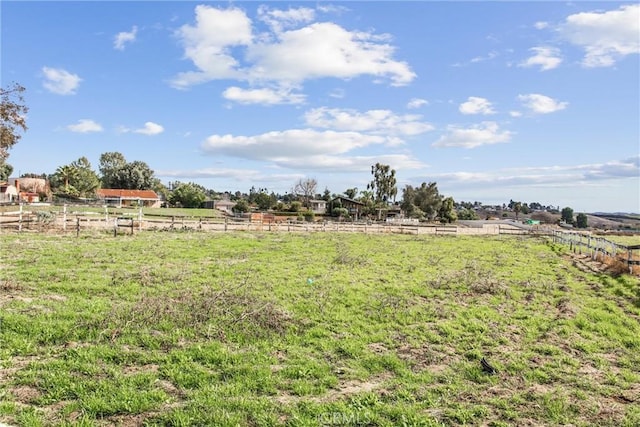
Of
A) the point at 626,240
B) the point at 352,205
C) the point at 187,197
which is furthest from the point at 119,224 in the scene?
the point at 352,205

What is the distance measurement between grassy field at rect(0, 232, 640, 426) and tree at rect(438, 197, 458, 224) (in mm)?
70110

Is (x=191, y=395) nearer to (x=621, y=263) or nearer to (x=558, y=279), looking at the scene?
Answer: (x=558, y=279)

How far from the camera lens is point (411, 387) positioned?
5.09m

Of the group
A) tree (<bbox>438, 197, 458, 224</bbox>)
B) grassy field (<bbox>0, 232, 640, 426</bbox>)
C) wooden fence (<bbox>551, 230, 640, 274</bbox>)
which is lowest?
grassy field (<bbox>0, 232, 640, 426</bbox>)

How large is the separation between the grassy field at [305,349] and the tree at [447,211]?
70.1 m

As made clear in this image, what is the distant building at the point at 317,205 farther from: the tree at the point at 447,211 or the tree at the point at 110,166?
the tree at the point at 110,166

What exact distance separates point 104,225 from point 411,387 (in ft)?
88.1

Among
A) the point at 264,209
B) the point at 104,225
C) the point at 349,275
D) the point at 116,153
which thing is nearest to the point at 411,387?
the point at 349,275

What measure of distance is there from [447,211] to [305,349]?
80.3m

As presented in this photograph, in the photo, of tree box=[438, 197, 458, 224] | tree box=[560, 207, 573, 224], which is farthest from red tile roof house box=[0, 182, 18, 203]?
tree box=[560, 207, 573, 224]

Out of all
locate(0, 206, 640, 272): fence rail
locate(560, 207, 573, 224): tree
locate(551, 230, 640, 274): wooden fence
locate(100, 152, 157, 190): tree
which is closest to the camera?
locate(551, 230, 640, 274): wooden fence

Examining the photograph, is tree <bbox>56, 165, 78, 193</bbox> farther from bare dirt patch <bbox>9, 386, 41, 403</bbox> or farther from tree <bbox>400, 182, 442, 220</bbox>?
bare dirt patch <bbox>9, 386, 41, 403</bbox>

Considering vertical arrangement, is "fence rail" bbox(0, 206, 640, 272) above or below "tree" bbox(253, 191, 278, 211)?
below

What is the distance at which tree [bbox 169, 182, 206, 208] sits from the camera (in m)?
83.1
